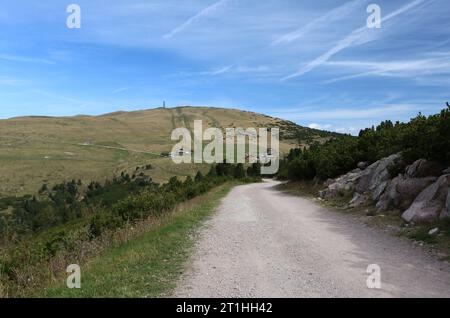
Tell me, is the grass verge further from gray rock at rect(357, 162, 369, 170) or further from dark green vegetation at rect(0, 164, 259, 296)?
gray rock at rect(357, 162, 369, 170)

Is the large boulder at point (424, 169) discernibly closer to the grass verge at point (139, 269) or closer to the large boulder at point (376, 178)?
the large boulder at point (376, 178)

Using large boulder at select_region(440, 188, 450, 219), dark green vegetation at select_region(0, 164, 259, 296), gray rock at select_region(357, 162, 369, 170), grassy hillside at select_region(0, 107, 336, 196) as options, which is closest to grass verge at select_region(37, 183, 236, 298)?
dark green vegetation at select_region(0, 164, 259, 296)

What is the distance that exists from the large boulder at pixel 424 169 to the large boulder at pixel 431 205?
1392 mm

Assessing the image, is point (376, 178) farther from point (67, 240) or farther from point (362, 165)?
point (67, 240)

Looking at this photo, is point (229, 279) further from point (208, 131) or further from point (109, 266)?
point (208, 131)

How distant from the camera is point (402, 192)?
50.0ft

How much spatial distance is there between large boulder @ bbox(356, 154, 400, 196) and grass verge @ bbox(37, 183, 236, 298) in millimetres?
8717

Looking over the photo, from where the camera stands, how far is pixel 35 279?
980 cm

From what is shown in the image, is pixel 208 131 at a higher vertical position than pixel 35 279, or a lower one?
higher

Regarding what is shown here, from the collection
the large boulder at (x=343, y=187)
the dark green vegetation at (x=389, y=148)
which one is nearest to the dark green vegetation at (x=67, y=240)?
the large boulder at (x=343, y=187)

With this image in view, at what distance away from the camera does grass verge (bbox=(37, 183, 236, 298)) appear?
7178 mm
